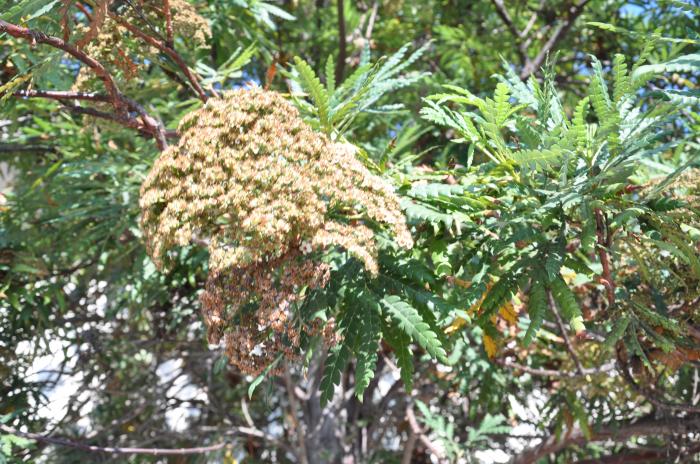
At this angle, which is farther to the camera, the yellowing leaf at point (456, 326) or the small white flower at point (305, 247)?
the yellowing leaf at point (456, 326)

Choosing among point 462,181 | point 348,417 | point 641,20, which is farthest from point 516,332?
point 641,20

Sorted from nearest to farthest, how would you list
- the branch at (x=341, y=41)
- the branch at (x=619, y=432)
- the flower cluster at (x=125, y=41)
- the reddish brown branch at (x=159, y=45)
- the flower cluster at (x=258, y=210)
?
the flower cluster at (x=258, y=210) → the reddish brown branch at (x=159, y=45) → the flower cluster at (x=125, y=41) → the branch at (x=619, y=432) → the branch at (x=341, y=41)

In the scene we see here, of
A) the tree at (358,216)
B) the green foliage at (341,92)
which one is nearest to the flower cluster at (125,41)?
the tree at (358,216)

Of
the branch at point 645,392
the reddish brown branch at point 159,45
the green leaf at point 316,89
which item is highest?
the reddish brown branch at point 159,45

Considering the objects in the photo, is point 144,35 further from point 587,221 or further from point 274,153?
point 587,221

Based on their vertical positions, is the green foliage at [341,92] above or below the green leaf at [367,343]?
above

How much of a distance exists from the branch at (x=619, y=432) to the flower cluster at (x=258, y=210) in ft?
7.30

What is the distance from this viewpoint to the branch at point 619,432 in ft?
11.2

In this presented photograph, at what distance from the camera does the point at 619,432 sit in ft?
12.1

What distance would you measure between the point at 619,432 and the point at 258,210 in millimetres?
2712

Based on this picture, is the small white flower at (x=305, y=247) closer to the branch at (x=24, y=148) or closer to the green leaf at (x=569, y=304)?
the green leaf at (x=569, y=304)

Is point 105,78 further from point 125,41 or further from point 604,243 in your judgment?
point 604,243

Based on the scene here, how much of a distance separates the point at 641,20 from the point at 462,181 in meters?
2.84

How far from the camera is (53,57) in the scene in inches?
91.9
